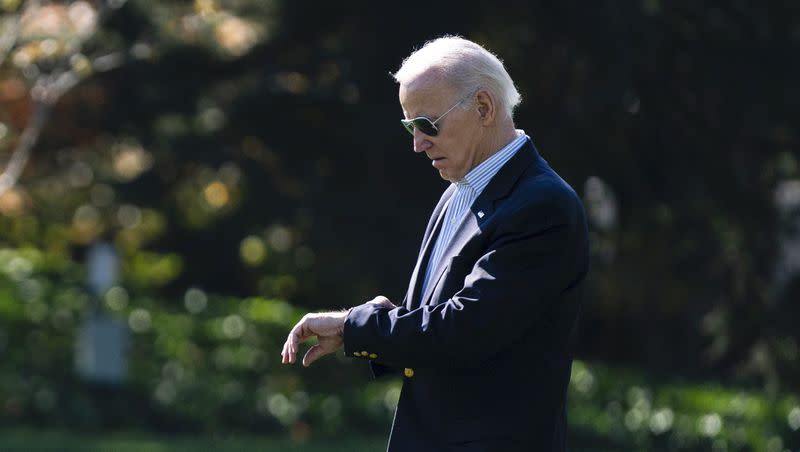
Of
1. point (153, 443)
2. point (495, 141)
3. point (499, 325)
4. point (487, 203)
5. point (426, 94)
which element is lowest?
point (499, 325)

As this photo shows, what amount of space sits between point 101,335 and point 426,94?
29.2ft

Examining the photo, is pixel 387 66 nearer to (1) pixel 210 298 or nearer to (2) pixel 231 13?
(2) pixel 231 13

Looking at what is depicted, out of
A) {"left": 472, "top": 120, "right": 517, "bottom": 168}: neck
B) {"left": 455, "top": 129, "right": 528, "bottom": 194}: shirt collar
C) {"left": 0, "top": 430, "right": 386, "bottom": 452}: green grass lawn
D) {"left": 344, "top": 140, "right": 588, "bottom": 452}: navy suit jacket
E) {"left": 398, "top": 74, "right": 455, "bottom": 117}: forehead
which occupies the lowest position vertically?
{"left": 344, "top": 140, "right": 588, "bottom": 452}: navy suit jacket

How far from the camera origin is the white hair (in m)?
2.91

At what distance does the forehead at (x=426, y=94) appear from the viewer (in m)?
2.91

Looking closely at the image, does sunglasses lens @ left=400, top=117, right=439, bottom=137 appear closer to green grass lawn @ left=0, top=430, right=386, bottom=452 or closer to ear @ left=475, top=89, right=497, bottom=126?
ear @ left=475, top=89, right=497, bottom=126

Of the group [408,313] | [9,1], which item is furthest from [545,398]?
[9,1]

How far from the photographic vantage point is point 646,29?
9.91m

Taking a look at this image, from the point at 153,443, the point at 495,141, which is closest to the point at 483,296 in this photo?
the point at 495,141

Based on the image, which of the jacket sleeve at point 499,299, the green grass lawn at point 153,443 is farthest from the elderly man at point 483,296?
the green grass lawn at point 153,443

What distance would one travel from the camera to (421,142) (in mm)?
2984

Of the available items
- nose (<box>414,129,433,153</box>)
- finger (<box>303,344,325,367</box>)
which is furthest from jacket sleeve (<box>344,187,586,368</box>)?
nose (<box>414,129,433,153</box>)

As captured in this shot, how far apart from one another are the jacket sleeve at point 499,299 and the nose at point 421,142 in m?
0.26

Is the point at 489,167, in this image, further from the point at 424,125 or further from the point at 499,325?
the point at 499,325
